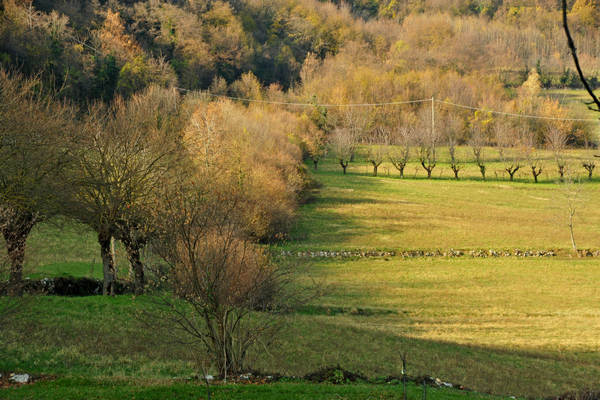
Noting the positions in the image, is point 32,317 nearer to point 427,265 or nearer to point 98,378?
point 98,378

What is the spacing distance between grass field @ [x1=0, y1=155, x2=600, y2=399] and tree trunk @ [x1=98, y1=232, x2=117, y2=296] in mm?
1359

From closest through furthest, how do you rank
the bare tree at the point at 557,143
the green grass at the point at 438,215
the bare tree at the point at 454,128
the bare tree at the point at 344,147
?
1. the green grass at the point at 438,215
2. the bare tree at the point at 557,143
3. the bare tree at the point at 344,147
4. the bare tree at the point at 454,128

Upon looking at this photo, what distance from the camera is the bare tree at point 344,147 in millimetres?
79988

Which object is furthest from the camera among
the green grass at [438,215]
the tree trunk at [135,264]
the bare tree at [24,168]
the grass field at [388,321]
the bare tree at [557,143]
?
the bare tree at [557,143]

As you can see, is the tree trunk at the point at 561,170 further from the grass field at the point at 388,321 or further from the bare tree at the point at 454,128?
the grass field at the point at 388,321

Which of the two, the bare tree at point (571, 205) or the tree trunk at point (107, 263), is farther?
the bare tree at point (571, 205)

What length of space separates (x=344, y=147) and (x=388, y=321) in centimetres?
5711

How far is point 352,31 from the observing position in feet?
487

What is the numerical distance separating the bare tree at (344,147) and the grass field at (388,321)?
27.2 m

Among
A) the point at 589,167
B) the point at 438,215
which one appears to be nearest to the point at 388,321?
the point at 438,215

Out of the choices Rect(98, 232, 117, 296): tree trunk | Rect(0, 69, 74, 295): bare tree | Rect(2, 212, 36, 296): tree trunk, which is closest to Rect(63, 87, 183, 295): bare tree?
Rect(98, 232, 117, 296): tree trunk

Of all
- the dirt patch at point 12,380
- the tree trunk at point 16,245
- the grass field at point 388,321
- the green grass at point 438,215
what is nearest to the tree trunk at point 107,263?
the grass field at point 388,321

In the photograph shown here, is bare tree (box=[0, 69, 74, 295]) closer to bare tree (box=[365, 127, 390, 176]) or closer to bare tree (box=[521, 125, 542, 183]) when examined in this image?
bare tree (box=[365, 127, 390, 176])

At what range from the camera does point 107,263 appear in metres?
22.4
